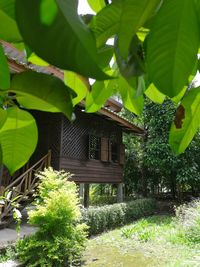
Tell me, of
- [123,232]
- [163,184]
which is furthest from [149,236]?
[163,184]

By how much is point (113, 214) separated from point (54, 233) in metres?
4.34

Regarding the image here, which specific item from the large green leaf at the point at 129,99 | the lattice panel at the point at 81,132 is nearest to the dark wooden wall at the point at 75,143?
the lattice panel at the point at 81,132

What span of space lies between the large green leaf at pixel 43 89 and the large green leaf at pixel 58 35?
0.39 feet

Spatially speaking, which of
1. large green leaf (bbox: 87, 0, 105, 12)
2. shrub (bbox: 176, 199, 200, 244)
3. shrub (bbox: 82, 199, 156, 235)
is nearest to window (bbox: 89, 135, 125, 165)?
shrub (bbox: 82, 199, 156, 235)

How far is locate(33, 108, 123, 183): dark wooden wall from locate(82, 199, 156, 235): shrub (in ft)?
4.27

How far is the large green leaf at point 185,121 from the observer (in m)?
0.45

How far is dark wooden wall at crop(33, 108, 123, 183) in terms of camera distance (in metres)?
10.1

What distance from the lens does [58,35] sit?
21 cm

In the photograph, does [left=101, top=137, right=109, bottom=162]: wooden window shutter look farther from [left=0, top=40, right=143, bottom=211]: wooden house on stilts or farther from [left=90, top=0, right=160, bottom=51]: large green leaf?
[left=90, top=0, right=160, bottom=51]: large green leaf

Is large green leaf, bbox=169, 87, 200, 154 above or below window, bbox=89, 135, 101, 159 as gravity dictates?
below

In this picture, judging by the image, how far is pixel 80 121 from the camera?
452 inches

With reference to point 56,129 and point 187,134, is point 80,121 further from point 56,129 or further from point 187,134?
point 187,134

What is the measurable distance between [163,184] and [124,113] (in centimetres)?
470

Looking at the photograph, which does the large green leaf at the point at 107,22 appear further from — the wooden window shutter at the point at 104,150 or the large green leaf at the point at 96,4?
the wooden window shutter at the point at 104,150
